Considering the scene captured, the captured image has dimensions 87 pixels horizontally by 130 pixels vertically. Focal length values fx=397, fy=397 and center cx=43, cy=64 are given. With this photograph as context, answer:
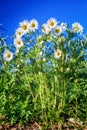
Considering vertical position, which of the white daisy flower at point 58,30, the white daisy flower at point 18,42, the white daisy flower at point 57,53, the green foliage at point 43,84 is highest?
the white daisy flower at point 58,30

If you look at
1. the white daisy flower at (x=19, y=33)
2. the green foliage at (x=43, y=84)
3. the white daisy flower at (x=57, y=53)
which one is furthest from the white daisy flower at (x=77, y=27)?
the white daisy flower at (x=19, y=33)

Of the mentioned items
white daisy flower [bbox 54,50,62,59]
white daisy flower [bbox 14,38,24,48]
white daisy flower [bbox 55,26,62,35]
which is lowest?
white daisy flower [bbox 54,50,62,59]

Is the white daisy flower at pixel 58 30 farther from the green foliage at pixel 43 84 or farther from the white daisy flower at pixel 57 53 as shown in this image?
the white daisy flower at pixel 57 53

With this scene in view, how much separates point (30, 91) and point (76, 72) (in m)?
0.70

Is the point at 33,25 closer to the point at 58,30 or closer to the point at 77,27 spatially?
the point at 58,30

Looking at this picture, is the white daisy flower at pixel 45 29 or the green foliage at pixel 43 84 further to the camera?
the green foliage at pixel 43 84

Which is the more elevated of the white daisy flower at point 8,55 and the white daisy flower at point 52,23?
the white daisy flower at point 52,23

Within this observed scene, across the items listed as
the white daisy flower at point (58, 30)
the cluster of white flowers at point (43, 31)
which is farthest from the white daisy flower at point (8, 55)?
the white daisy flower at point (58, 30)

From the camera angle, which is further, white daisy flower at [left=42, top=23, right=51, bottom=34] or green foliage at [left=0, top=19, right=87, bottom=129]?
green foliage at [left=0, top=19, right=87, bottom=129]

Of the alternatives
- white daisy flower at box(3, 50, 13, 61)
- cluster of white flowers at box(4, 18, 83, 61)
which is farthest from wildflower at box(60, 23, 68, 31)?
white daisy flower at box(3, 50, 13, 61)

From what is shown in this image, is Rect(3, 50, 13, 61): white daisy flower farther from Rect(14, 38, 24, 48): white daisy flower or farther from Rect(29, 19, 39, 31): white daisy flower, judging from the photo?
Rect(29, 19, 39, 31): white daisy flower

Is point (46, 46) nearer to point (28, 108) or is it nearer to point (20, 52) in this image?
point (20, 52)

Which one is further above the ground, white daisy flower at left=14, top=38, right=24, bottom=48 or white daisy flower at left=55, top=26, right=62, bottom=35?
white daisy flower at left=55, top=26, right=62, bottom=35

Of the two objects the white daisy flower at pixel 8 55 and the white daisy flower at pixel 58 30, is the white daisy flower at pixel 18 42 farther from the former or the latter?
the white daisy flower at pixel 58 30
